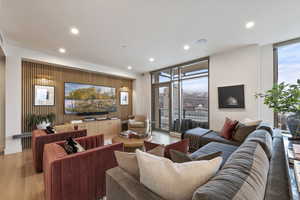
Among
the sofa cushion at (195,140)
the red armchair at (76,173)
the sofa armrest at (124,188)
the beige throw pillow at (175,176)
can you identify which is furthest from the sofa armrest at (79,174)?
the sofa cushion at (195,140)

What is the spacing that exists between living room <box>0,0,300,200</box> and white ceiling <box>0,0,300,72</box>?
2cm

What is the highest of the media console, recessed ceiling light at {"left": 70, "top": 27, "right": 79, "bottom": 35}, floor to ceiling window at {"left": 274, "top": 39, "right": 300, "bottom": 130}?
recessed ceiling light at {"left": 70, "top": 27, "right": 79, "bottom": 35}

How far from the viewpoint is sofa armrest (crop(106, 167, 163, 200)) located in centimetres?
80

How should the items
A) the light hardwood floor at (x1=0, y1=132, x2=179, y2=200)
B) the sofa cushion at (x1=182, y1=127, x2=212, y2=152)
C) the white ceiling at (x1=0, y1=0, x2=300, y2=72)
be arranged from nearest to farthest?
the light hardwood floor at (x1=0, y1=132, x2=179, y2=200), the white ceiling at (x1=0, y1=0, x2=300, y2=72), the sofa cushion at (x1=182, y1=127, x2=212, y2=152)

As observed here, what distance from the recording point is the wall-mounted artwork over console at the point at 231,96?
11.2 feet

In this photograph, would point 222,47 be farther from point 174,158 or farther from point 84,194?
point 84,194

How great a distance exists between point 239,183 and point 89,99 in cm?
502

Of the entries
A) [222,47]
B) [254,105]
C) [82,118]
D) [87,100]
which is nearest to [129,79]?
[87,100]

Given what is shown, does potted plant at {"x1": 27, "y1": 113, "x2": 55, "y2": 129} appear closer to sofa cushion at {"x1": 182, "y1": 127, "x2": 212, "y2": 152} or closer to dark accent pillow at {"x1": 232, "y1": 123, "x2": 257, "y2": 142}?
sofa cushion at {"x1": 182, "y1": 127, "x2": 212, "y2": 152}

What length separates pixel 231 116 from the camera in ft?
11.8

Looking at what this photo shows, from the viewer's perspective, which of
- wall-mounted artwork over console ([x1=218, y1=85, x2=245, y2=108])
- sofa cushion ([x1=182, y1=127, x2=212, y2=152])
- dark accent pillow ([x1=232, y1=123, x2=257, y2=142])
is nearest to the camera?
dark accent pillow ([x1=232, y1=123, x2=257, y2=142])

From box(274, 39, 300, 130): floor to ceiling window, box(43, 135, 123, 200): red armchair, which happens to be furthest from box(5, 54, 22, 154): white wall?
box(274, 39, 300, 130): floor to ceiling window

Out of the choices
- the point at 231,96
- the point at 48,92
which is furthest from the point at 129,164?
the point at 48,92

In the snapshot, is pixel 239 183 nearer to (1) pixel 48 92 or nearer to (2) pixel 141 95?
(1) pixel 48 92
